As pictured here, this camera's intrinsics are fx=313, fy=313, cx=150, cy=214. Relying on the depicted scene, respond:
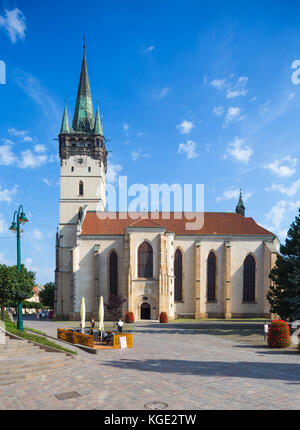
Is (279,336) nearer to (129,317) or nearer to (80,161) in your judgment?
(129,317)

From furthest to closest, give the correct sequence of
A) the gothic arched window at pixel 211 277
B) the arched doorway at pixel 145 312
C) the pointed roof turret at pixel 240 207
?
the pointed roof turret at pixel 240 207, the gothic arched window at pixel 211 277, the arched doorway at pixel 145 312

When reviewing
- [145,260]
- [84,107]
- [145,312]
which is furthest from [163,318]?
[84,107]

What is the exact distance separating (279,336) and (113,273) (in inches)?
1019

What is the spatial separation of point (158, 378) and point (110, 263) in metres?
31.2

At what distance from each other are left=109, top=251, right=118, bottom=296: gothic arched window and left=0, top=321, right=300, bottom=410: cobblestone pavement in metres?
24.4

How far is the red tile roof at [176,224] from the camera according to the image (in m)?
43.6

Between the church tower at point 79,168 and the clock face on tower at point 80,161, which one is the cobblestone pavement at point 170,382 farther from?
the clock face on tower at point 80,161

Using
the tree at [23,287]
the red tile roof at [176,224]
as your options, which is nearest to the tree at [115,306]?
the red tile roof at [176,224]

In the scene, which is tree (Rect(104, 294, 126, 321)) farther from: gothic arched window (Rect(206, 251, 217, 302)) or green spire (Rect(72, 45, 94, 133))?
green spire (Rect(72, 45, 94, 133))

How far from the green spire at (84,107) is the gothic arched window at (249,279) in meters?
31.3

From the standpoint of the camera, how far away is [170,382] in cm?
1075

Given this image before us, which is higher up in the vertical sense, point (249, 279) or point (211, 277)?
point (211, 277)
